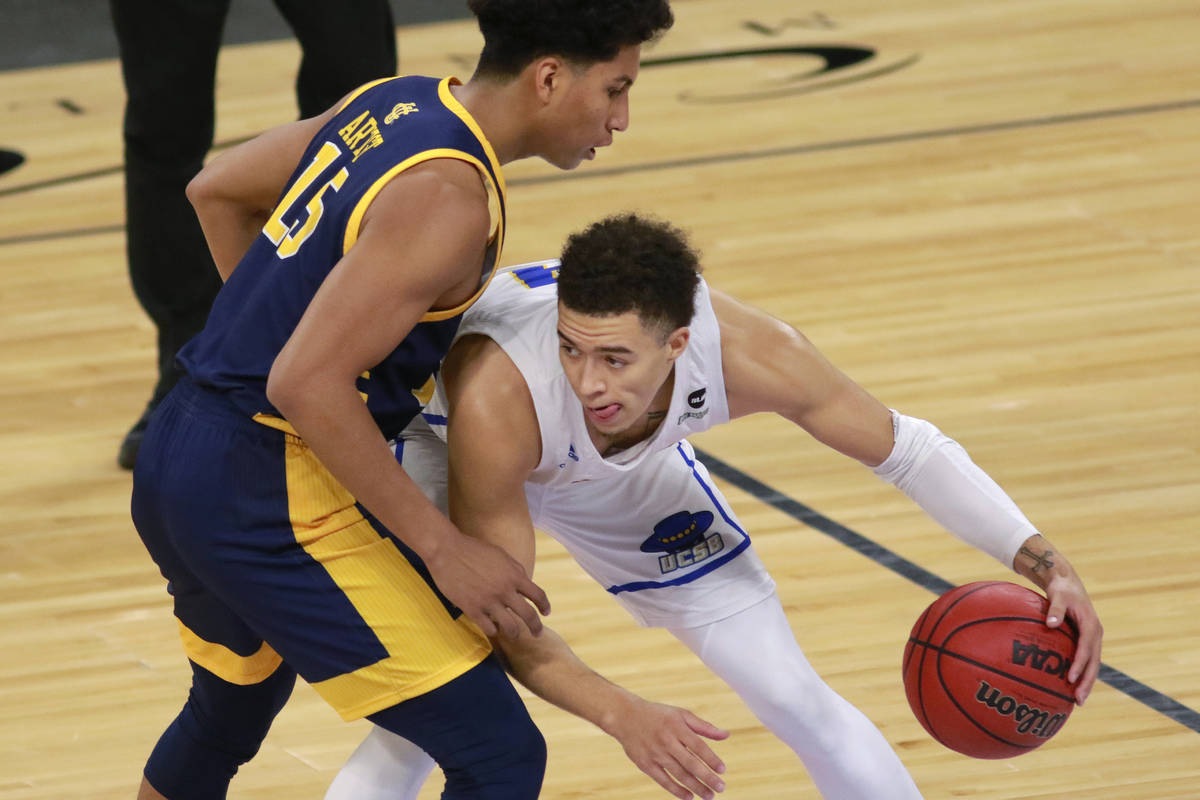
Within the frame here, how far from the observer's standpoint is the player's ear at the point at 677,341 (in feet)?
8.11

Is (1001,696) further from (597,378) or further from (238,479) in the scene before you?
(238,479)

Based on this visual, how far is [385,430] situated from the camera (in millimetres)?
2457

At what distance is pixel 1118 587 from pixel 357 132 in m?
2.07

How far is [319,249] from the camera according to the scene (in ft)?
7.51

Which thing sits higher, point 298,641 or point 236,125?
point 298,641

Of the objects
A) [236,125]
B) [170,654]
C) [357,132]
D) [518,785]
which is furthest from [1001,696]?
[236,125]

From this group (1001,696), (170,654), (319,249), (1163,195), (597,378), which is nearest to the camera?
(319,249)

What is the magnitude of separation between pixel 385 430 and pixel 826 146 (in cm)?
475

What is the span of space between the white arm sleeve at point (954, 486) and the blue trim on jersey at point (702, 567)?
0.82 feet

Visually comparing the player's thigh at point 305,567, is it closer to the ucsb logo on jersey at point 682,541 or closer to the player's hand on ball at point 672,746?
the player's hand on ball at point 672,746

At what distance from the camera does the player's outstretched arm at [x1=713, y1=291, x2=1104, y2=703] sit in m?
2.62

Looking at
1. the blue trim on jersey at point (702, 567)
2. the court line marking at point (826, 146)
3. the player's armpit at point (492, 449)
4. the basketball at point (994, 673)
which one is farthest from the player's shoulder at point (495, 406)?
the court line marking at point (826, 146)

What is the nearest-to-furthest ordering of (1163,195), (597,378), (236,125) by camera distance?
1. (597,378)
2. (1163,195)
3. (236,125)

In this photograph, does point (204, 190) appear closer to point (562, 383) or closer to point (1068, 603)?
point (562, 383)
